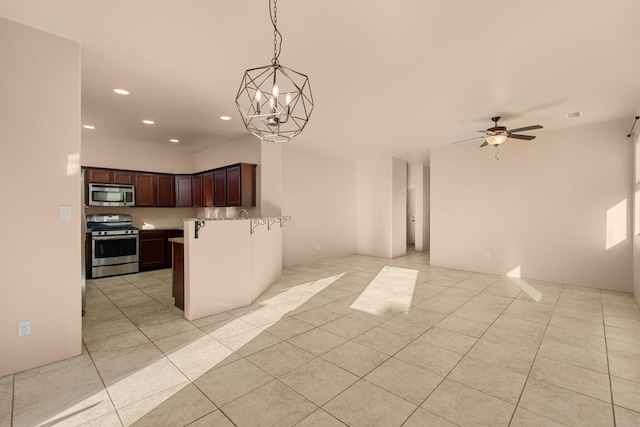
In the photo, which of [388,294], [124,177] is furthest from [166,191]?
[388,294]

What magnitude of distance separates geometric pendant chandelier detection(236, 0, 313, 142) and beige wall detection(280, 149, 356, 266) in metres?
1.59

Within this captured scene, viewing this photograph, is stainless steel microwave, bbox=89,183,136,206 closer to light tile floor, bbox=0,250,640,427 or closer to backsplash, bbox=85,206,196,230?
backsplash, bbox=85,206,196,230

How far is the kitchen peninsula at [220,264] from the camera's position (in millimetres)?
3441

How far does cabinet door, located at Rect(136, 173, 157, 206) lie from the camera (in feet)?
20.7

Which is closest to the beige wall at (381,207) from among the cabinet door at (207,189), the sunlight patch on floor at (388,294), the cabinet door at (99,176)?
the sunlight patch on floor at (388,294)

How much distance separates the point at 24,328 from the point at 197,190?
4.56 metres

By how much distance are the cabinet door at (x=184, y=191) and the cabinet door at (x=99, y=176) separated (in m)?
1.31

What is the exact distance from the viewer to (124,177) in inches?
240

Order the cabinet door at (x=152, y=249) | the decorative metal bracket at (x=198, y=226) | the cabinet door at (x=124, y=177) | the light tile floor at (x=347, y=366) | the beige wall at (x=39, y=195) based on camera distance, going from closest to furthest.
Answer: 1. the light tile floor at (x=347, y=366)
2. the beige wall at (x=39, y=195)
3. the decorative metal bracket at (x=198, y=226)
4. the cabinet door at (x=124, y=177)
5. the cabinet door at (x=152, y=249)

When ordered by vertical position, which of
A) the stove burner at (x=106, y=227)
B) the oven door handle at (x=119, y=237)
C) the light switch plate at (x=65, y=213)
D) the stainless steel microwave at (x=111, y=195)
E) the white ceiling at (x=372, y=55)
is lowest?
the oven door handle at (x=119, y=237)

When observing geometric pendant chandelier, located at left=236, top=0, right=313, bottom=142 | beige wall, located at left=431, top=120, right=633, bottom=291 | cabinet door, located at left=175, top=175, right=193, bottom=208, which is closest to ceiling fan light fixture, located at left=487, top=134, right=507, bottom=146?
beige wall, located at left=431, top=120, right=633, bottom=291

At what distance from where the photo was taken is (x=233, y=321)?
135 inches

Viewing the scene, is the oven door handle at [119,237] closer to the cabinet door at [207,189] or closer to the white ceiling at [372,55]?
the cabinet door at [207,189]

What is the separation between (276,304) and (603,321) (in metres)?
4.05
